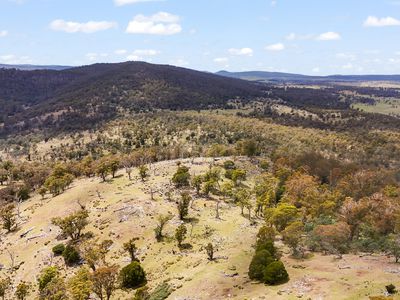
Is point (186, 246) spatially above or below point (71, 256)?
above

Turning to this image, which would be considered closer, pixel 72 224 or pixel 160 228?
pixel 160 228

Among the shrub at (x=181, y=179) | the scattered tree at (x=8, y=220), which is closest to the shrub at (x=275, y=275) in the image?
the shrub at (x=181, y=179)

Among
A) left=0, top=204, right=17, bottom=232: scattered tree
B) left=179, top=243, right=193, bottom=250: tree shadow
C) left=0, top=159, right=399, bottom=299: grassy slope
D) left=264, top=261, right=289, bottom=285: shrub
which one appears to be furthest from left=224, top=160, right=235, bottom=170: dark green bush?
left=264, top=261, right=289, bottom=285: shrub

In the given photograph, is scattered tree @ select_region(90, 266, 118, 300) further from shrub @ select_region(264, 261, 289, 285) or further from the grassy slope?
shrub @ select_region(264, 261, 289, 285)

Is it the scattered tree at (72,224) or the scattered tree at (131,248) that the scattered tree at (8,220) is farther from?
the scattered tree at (131,248)

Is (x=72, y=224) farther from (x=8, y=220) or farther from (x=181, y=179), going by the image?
(x=181, y=179)

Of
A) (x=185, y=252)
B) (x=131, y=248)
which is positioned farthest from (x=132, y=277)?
(x=185, y=252)
